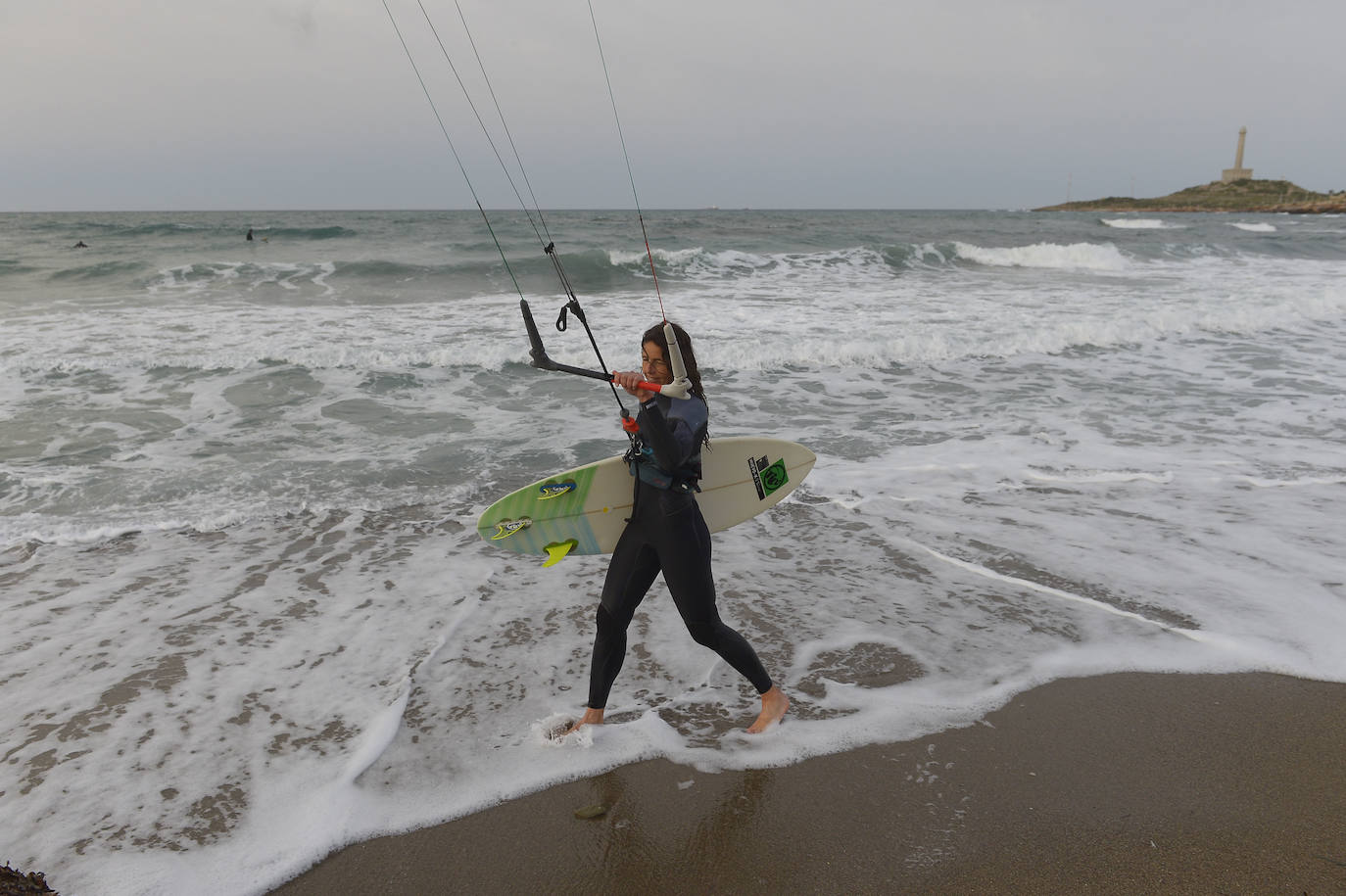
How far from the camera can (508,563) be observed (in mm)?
5012

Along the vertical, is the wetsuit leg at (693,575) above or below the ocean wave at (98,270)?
below

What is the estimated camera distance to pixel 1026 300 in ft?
55.3

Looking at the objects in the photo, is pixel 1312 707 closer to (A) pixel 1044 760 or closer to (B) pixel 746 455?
(A) pixel 1044 760

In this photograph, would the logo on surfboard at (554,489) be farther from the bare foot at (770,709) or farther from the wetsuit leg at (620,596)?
the bare foot at (770,709)

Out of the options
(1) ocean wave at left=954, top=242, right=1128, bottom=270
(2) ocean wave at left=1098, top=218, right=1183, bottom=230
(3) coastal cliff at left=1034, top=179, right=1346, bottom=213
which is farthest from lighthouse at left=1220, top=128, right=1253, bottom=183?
(1) ocean wave at left=954, top=242, right=1128, bottom=270

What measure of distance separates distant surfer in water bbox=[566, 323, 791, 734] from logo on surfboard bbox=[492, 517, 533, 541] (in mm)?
629

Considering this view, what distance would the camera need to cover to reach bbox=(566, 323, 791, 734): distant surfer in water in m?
2.93

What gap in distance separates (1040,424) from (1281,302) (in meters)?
11.6

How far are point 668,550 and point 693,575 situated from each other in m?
0.13

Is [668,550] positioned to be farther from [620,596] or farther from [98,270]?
[98,270]

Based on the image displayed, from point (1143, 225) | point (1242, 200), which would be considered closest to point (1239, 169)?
point (1242, 200)

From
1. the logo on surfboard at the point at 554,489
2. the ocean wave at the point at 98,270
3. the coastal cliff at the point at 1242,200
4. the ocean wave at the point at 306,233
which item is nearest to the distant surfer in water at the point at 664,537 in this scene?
the logo on surfboard at the point at 554,489

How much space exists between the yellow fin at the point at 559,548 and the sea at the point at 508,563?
1.94ft

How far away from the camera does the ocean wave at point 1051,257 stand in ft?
86.2
